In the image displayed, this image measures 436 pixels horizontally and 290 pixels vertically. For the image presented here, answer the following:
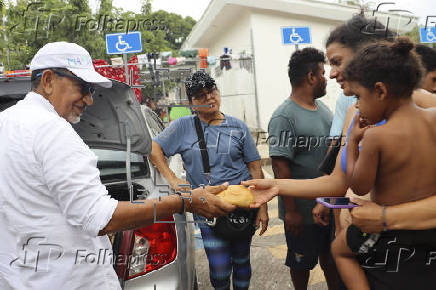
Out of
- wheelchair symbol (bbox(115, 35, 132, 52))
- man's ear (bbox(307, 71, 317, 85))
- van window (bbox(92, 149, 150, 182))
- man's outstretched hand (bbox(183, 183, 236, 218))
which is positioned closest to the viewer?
man's outstretched hand (bbox(183, 183, 236, 218))

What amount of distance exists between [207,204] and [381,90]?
943 mm

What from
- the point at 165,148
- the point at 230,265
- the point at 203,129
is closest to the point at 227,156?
the point at 203,129

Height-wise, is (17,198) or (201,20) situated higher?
(201,20)

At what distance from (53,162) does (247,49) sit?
36.4ft

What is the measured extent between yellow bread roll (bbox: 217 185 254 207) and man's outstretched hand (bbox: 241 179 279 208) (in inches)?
1.5

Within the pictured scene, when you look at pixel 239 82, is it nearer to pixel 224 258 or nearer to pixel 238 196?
pixel 224 258

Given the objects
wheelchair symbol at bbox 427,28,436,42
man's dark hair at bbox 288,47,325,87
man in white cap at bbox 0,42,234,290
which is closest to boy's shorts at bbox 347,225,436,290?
man in white cap at bbox 0,42,234,290

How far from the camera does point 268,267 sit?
Result: 3.69 m

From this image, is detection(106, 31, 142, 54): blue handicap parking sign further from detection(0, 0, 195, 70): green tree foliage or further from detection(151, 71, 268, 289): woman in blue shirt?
detection(0, 0, 195, 70): green tree foliage

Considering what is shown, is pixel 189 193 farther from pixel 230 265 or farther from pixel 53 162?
pixel 230 265

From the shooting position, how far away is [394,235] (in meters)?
1.34

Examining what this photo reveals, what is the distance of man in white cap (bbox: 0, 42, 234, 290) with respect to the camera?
4.22 ft

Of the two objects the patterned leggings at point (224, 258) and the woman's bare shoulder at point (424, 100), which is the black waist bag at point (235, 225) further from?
the woman's bare shoulder at point (424, 100)

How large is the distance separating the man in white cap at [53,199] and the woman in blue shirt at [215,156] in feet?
3.63
